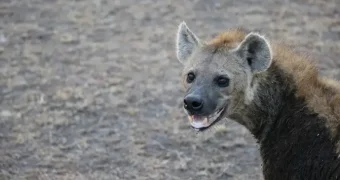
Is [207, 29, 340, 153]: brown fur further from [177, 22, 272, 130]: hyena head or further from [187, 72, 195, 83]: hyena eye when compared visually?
[187, 72, 195, 83]: hyena eye

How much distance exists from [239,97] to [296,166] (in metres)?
0.57

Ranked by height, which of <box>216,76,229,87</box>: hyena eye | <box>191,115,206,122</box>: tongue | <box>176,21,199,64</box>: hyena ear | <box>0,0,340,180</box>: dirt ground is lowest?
<box>0,0,340,180</box>: dirt ground

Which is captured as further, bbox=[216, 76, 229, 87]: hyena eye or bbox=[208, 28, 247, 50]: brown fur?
bbox=[208, 28, 247, 50]: brown fur

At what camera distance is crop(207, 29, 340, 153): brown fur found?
12.4 ft

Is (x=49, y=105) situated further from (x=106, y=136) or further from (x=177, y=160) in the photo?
(x=177, y=160)

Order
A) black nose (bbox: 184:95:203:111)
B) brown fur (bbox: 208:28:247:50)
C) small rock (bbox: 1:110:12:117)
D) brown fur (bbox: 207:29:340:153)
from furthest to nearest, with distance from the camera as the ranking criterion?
small rock (bbox: 1:110:12:117)
brown fur (bbox: 208:28:247:50)
black nose (bbox: 184:95:203:111)
brown fur (bbox: 207:29:340:153)

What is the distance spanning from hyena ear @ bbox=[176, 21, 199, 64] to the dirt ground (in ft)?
4.10

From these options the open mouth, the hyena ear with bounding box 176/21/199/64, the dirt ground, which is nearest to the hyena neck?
the open mouth

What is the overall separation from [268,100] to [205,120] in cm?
42

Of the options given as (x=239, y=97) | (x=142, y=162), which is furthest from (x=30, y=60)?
(x=239, y=97)

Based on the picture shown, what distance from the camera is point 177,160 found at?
5.47m

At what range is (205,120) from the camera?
4078mm

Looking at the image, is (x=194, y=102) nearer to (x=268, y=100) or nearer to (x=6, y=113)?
(x=268, y=100)

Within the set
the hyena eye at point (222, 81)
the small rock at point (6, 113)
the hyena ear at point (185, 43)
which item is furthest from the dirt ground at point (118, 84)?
the hyena eye at point (222, 81)
